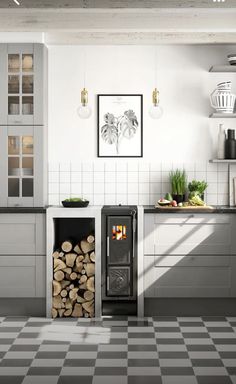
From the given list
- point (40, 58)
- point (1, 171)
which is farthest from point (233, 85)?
point (1, 171)

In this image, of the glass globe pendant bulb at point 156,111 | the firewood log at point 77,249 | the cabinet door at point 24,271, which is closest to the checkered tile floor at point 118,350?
the cabinet door at point 24,271

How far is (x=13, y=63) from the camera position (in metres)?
5.79

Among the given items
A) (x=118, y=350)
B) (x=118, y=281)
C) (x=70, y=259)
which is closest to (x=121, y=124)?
(x=70, y=259)

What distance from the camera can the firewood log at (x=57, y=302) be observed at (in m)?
5.62

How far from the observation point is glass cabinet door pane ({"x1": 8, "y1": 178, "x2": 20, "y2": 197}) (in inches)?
229

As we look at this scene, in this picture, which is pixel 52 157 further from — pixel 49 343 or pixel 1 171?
pixel 49 343

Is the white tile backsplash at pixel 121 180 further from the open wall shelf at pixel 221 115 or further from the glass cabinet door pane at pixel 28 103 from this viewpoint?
the glass cabinet door pane at pixel 28 103

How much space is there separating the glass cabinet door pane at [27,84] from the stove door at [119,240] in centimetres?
137

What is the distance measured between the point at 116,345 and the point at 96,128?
2.28m

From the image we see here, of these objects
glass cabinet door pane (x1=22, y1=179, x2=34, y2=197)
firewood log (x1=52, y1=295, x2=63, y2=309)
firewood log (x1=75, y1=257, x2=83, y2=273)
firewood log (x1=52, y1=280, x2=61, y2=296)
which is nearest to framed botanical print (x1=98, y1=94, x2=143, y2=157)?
glass cabinet door pane (x1=22, y1=179, x2=34, y2=197)

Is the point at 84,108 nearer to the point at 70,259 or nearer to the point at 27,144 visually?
the point at 27,144

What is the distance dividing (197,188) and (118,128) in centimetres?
94

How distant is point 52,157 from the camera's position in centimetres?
620

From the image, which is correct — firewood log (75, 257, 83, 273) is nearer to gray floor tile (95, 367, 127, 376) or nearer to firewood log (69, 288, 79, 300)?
firewood log (69, 288, 79, 300)
